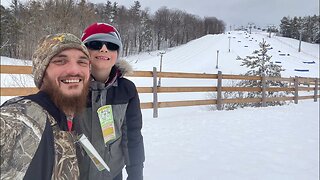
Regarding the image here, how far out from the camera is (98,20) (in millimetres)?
13320

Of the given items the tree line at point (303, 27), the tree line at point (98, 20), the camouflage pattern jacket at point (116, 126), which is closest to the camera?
the camouflage pattern jacket at point (116, 126)

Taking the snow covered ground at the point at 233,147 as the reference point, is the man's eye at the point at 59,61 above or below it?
above

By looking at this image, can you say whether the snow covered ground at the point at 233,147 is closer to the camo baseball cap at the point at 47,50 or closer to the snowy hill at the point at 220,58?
the camo baseball cap at the point at 47,50

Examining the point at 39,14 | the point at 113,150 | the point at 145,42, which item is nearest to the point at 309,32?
the point at 145,42

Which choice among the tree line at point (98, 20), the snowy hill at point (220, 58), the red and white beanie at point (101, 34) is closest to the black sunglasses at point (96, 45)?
the red and white beanie at point (101, 34)

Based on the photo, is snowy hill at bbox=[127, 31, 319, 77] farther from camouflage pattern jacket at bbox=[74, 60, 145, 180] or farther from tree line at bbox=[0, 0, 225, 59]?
camouflage pattern jacket at bbox=[74, 60, 145, 180]

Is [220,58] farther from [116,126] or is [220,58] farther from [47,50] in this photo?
[47,50]

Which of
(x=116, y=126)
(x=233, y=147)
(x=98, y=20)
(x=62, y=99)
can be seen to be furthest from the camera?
(x=98, y=20)

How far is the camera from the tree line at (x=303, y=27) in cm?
8362

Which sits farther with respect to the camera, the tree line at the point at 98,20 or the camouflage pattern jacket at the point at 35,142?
the tree line at the point at 98,20

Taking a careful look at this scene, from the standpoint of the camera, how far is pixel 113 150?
154 centimetres

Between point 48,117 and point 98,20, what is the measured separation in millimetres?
12956

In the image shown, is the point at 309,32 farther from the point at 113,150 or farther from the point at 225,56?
the point at 113,150

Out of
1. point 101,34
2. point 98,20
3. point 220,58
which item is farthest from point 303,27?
point 101,34
